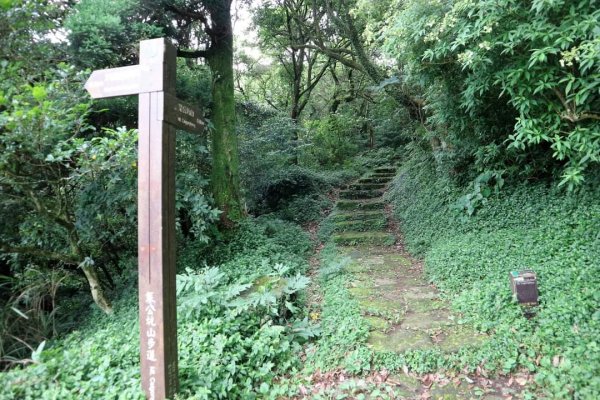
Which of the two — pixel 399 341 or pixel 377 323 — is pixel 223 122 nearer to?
pixel 377 323

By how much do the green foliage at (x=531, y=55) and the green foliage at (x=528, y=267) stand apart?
0.83 metres

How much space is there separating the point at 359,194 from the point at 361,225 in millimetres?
2640

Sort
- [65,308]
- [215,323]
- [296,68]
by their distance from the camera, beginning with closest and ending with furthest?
[215,323], [65,308], [296,68]

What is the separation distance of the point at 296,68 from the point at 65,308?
12.2 m

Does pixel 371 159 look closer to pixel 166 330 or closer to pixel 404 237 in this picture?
pixel 404 237

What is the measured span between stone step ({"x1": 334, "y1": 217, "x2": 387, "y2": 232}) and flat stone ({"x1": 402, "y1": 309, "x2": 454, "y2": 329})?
3.83m

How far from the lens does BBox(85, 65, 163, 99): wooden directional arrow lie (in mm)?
2789

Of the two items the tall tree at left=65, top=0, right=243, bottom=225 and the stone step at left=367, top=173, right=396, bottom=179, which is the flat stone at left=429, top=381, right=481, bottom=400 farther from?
the stone step at left=367, top=173, right=396, bottom=179

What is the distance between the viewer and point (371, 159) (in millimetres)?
15180

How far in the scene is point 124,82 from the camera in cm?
286

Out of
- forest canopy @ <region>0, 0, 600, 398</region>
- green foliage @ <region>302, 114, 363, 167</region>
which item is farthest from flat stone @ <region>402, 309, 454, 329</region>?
green foliage @ <region>302, 114, 363, 167</region>

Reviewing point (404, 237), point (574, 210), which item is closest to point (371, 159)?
point (404, 237)

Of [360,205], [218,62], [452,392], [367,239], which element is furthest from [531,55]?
[360,205]

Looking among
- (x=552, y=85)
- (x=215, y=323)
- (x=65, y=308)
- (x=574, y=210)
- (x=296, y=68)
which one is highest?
(x=296, y=68)
